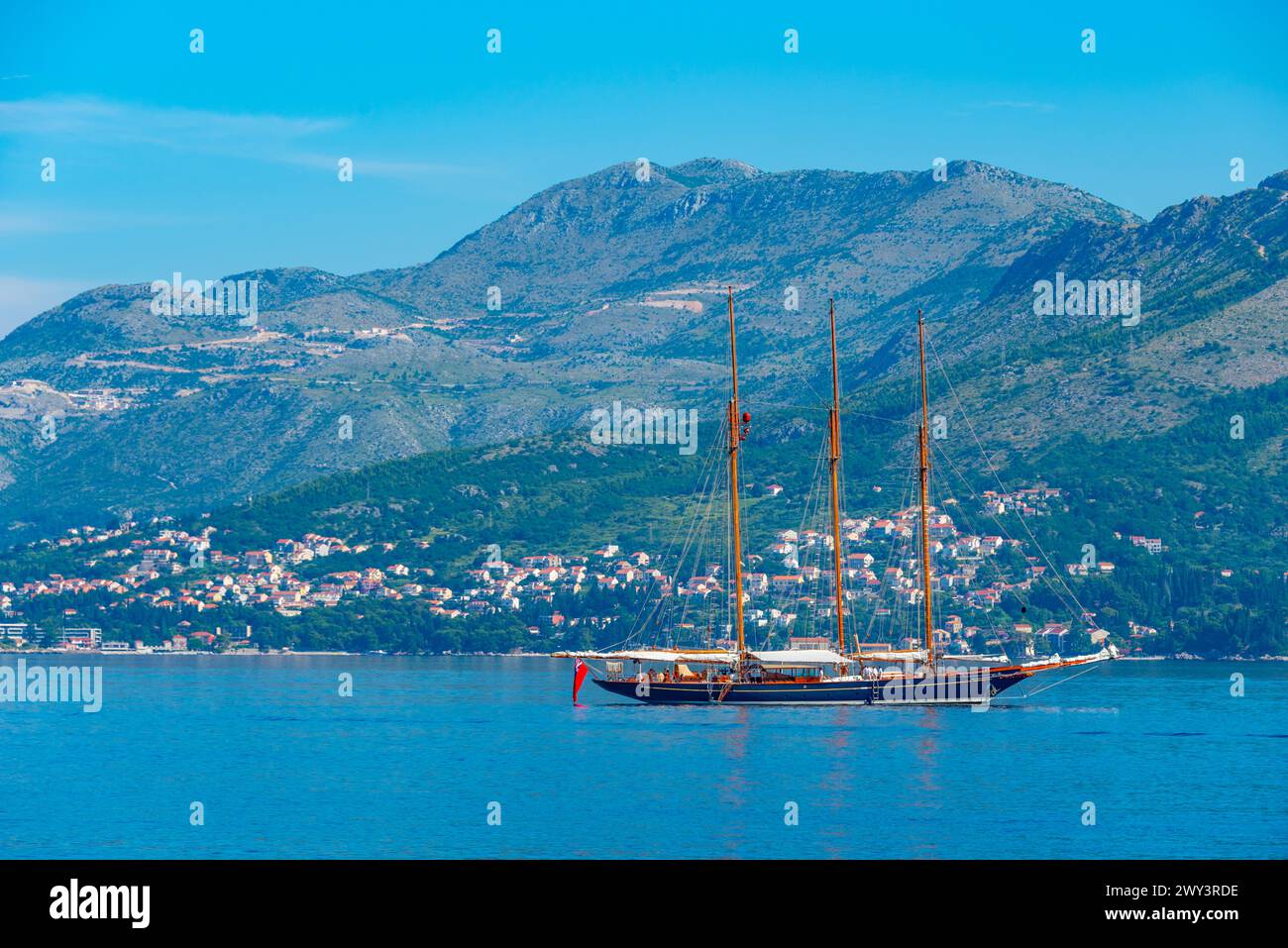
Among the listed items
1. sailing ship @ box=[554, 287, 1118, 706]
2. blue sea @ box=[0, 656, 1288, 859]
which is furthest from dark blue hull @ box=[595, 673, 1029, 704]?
blue sea @ box=[0, 656, 1288, 859]

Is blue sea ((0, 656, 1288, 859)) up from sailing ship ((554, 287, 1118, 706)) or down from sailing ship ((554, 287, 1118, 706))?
down

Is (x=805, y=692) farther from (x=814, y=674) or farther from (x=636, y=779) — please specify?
(x=636, y=779)

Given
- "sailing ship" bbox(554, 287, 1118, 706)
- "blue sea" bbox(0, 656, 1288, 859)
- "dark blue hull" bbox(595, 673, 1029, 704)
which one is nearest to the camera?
"blue sea" bbox(0, 656, 1288, 859)

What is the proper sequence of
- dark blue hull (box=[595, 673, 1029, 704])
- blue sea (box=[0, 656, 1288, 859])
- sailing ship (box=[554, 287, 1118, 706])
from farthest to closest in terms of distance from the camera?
dark blue hull (box=[595, 673, 1029, 704]), sailing ship (box=[554, 287, 1118, 706]), blue sea (box=[0, 656, 1288, 859])

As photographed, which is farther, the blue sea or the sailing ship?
the sailing ship

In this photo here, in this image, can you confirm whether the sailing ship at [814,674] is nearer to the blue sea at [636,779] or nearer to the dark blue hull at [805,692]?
the dark blue hull at [805,692]

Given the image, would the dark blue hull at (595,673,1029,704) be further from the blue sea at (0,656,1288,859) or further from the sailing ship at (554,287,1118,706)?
the blue sea at (0,656,1288,859)

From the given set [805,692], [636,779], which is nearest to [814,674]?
[805,692]
